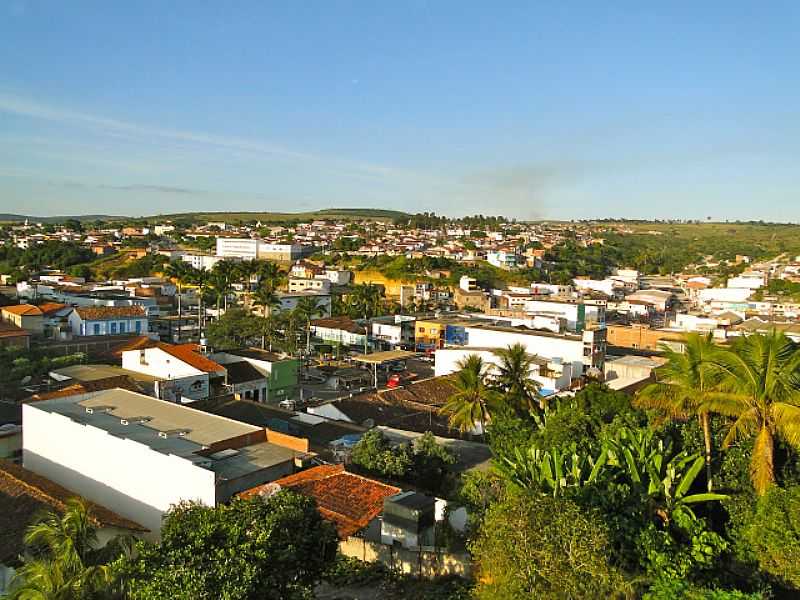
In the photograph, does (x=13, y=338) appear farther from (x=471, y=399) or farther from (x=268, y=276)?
(x=268, y=276)

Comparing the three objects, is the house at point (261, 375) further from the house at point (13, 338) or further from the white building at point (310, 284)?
the white building at point (310, 284)

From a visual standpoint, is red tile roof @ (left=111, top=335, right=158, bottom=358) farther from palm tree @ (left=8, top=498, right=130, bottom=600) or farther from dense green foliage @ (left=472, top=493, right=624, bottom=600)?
dense green foliage @ (left=472, top=493, right=624, bottom=600)

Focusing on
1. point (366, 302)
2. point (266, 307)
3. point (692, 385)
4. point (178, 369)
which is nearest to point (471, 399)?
point (692, 385)

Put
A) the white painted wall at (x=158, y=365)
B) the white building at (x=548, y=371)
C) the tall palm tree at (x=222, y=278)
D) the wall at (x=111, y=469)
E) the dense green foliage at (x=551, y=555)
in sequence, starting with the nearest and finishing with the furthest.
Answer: the dense green foliage at (x=551, y=555)
the wall at (x=111, y=469)
the white painted wall at (x=158, y=365)
the white building at (x=548, y=371)
the tall palm tree at (x=222, y=278)

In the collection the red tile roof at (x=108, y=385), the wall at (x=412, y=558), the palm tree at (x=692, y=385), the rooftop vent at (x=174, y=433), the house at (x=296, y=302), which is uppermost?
the palm tree at (x=692, y=385)

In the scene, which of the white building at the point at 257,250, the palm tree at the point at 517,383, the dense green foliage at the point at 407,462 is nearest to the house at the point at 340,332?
the palm tree at the point at 517,383

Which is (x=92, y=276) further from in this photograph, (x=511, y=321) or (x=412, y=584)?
(x=412, y=584)
